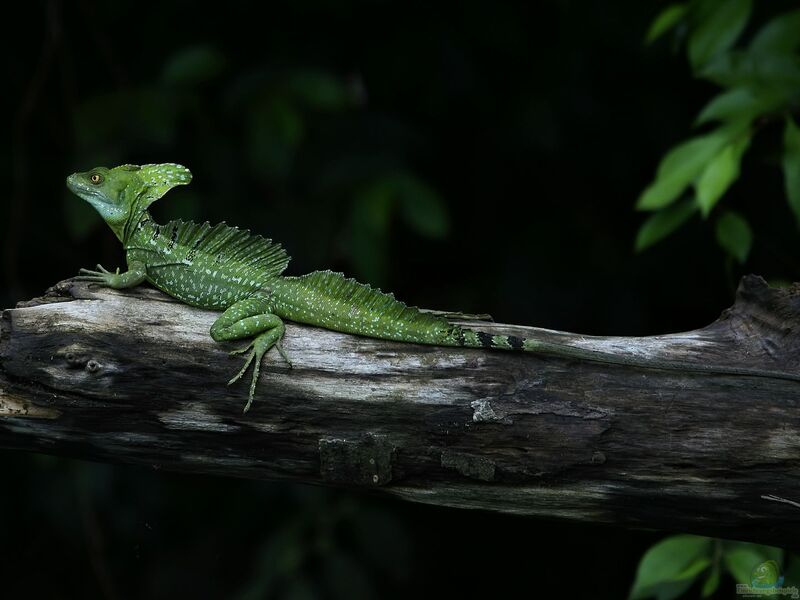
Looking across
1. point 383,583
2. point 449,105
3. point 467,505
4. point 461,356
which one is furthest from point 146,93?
point 383,583

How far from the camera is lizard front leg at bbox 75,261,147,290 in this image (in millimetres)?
3545

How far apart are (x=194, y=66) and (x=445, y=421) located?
2.92 meters

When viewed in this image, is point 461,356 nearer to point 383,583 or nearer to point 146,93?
point 146,93

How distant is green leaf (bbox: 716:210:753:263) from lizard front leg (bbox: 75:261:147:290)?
8.01 feet

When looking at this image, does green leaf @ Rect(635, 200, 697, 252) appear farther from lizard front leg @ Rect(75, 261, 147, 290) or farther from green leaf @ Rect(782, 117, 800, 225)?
lizard front leg @ Rect(75, 261, 147, 290)

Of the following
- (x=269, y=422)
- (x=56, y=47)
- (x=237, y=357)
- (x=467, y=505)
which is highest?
(x=56, y=47)

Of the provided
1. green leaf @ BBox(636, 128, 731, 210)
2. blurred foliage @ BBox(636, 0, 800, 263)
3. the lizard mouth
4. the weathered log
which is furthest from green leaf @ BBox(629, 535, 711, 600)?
the lizard mouth

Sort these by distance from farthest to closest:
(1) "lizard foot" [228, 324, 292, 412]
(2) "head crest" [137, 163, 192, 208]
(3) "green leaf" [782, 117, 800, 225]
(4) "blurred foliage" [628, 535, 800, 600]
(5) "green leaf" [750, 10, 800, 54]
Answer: (2) "head crest" [137, 163, 192, 208] → (5) "green leaf" [750, 10, 800, 54] → (3) "green leaf" [782, 117, 800, 225] → (4) "blurred foliage" [628, 535, 800, 600] → (1) "lizard foot" [228, 324, 292, 412]

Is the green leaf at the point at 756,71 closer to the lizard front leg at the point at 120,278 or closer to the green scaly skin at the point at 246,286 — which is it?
the green scaly skin at the point at 246,286

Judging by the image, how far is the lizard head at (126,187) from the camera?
3916mm

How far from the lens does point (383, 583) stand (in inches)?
253

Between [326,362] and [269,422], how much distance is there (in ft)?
0.98

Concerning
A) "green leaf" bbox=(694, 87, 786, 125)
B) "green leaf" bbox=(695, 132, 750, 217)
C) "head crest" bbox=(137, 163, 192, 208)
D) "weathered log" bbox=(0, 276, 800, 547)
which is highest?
"green leaf" bbox=(694, 87, 786, 125)

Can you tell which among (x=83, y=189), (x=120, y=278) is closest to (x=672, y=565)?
(x=120, y=278)
